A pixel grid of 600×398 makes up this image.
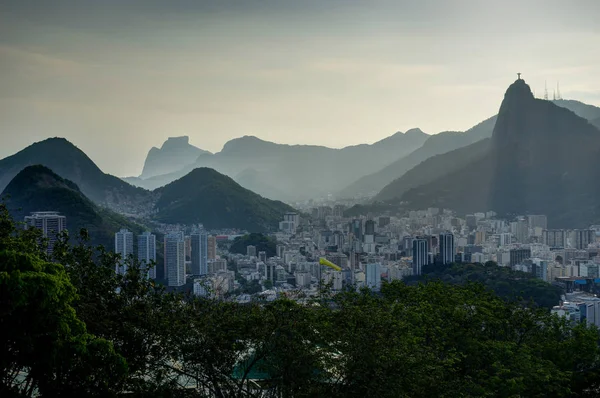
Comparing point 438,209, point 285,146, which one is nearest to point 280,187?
point 285,146

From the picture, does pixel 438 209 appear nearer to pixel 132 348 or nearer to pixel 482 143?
pixel 482 143

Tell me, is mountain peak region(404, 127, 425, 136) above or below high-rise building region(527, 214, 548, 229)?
above

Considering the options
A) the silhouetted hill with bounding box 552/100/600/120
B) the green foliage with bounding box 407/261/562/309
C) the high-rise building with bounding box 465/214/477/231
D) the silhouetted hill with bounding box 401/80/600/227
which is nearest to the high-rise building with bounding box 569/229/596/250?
the high-rise building with bounding box 465/214/477/231

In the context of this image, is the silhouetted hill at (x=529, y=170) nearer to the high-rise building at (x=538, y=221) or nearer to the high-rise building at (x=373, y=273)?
the high-rise building at (x=538, y=221)

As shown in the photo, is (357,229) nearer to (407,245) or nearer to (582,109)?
(407,245)

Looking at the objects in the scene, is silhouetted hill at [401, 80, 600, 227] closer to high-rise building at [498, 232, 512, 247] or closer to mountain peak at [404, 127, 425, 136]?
high-rise building at [498, 232, 512, 247]
